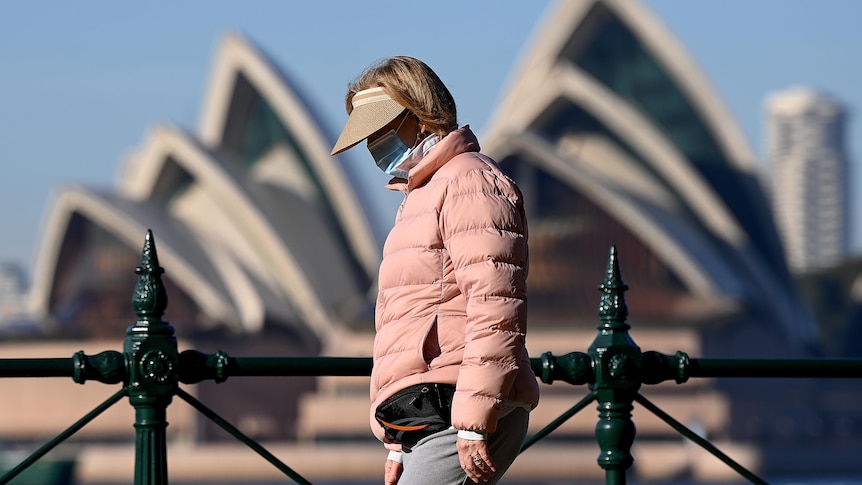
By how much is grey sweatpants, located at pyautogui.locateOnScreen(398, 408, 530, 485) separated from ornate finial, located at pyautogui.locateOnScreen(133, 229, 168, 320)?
0.89 m

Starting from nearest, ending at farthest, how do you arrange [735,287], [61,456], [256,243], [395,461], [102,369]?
[395,461]
[102,369]
[61,456]
[735,287]
[256,243]

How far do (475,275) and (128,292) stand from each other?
41090mm

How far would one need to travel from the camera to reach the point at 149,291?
361 centimetres

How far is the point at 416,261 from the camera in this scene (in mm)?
2992

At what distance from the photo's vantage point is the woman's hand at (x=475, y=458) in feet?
9.32

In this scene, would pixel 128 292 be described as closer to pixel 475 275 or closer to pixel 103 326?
pixel 103 326

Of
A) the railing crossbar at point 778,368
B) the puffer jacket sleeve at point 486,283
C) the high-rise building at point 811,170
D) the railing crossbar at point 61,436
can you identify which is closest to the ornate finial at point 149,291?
the railing crossbar at point 61,436

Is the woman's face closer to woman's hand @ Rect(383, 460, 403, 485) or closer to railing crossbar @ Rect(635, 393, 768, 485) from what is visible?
woman's hand @ Rect(383, 460, 403, 485)

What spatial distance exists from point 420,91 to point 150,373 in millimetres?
1041

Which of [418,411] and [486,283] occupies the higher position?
[486,283]

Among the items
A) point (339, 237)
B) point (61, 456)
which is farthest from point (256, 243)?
point (61, 456)

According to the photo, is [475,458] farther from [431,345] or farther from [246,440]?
[246,440]

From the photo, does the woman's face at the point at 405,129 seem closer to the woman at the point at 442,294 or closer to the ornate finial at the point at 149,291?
the woman at the point at 442,294

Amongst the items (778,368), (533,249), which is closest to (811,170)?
(533,249)
